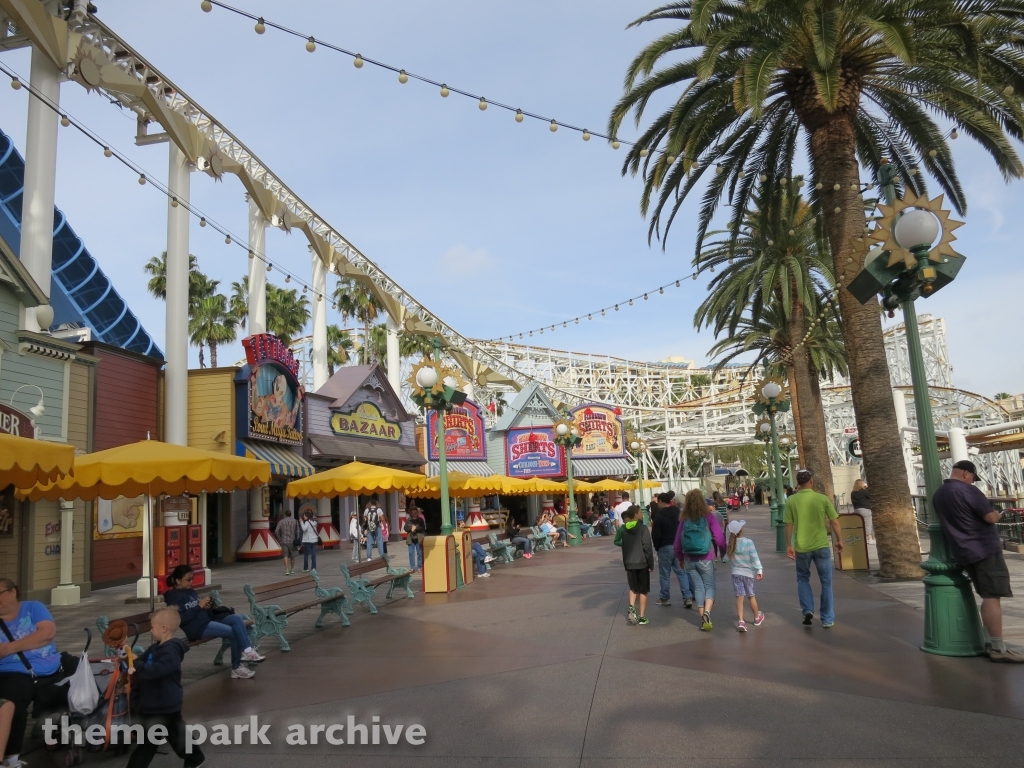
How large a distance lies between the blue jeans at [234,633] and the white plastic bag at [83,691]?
83.6 inches

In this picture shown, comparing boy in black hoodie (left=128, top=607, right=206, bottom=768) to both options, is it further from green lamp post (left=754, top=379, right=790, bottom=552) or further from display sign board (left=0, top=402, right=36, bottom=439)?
green lamp post (left=754, top=379, right=790, bottom=552)

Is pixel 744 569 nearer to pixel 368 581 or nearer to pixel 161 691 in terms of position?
pixel 368 581

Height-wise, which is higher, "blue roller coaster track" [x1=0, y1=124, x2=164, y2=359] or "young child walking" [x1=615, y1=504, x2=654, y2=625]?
"blue roller coaster track" [x1=0, y1=124, x2=164, y2=359]

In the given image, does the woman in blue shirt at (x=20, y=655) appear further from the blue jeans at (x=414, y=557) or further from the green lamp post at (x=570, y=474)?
the green lamp post at (x=570, y=474)

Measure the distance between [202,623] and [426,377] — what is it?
7452mm

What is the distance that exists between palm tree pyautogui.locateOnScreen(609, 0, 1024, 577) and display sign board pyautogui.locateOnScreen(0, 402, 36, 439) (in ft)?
34.5

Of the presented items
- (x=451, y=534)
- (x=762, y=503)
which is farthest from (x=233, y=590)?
(x=762, y=503)

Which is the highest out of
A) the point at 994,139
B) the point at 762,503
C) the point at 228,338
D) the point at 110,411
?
the point at 228,338

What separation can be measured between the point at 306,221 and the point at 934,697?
77.9ft

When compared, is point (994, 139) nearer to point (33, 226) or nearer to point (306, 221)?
point (33, 226)

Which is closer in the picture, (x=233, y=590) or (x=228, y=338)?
(x=233, y=590)

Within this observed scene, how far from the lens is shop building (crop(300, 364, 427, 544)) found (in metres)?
26.1

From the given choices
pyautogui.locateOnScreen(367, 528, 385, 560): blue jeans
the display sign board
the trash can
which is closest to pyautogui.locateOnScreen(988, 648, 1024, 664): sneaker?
the trash can

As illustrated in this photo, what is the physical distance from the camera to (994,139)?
12922 mm
